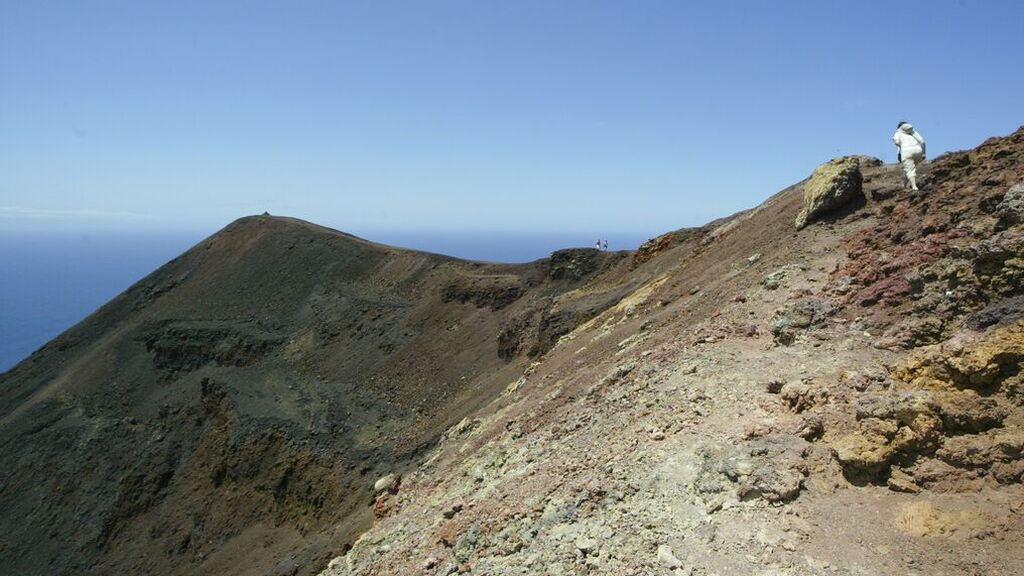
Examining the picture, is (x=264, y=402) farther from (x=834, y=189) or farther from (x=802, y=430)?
(x=802, y=430)

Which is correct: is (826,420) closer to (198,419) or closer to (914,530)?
(914,530)

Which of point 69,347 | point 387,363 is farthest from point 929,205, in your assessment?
point 69,347

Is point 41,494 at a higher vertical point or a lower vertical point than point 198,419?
lower

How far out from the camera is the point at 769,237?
1761 cm

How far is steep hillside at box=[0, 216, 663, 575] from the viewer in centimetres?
2416

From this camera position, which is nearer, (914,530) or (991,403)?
(914,530)

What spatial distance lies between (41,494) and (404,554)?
26585mm

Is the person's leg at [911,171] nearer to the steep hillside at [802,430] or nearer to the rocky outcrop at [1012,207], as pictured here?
the steep hillside at [802,430]

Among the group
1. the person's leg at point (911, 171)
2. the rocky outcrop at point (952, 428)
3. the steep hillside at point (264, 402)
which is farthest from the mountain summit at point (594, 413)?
the person's leg at point (911, 171)

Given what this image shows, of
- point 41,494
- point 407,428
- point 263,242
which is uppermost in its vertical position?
point 263,242

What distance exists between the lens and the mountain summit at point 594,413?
7562 millimetres

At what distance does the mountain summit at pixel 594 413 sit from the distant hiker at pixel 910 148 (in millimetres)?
587

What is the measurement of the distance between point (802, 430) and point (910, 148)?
29.9 feet

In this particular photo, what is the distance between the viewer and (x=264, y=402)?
2891 cm
